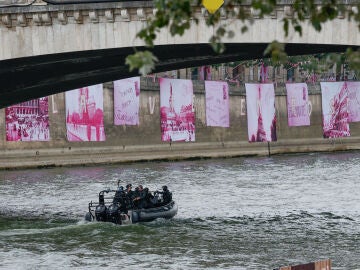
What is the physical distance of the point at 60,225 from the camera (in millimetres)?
46875

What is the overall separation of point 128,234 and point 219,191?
1890 centimetres

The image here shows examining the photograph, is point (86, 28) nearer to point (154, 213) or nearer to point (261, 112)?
point (154, 213)

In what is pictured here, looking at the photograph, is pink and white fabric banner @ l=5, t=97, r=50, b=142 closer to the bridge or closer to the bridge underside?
the bridge underside

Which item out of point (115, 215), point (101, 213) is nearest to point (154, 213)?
point (115, 215)

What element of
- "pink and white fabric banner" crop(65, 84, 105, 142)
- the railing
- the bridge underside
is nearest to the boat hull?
the bridge underside

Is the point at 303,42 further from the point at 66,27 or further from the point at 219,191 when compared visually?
the point at 219,191

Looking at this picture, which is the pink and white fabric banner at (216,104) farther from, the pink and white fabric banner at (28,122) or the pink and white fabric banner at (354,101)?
the pink and white fabric banner at (28,122)

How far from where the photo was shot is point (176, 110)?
93812mm

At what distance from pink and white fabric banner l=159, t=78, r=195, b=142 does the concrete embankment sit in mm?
1039

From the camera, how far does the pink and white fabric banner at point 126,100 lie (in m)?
88.6

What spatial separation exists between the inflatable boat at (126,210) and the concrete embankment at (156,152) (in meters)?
33.4

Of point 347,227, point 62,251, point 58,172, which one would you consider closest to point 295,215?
point 347,227

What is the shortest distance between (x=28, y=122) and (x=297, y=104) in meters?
29.8

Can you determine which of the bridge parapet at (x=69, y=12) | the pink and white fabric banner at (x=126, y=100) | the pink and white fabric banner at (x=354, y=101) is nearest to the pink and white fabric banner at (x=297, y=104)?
the pink and white fabric banner at (x=354, y=101)
